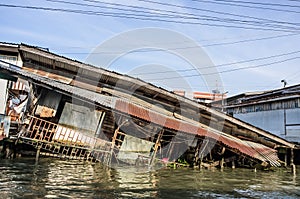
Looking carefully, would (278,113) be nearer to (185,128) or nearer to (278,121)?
(278,121)

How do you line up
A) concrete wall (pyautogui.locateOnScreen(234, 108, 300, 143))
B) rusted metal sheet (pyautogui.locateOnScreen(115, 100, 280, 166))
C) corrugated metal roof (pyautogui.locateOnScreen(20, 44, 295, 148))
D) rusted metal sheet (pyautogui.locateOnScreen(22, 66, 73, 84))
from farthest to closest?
concrete wall (pyautogui.locateOnScreen(234, 108, 300, 143)), rusted metal sheet (pyautogui.locateOnScreen(22, 66, 73, 84)), corrugated metal roof (pyautogui.locateOnScreen(20, 44, 295, 148)), rusted metal sheet (pyautogui.locateOnScreen(115, 100, 280, 166))

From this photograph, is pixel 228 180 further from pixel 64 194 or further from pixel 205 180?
pixel 64 194

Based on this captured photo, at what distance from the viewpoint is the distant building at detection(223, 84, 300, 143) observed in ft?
76.6

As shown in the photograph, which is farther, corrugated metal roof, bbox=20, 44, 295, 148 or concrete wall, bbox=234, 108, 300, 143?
concrete wall, bbox=234, 108, 300, 143

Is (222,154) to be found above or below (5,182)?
above

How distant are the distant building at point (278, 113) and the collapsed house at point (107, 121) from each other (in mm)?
6067

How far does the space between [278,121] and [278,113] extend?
70 cm

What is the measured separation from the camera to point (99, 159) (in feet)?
47.0

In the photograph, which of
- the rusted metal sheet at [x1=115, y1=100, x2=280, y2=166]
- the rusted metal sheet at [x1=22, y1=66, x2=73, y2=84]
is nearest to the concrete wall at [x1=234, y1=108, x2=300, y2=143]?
the rusted metal sheet at [x1=115, y1=100, x2=280, y2=166]

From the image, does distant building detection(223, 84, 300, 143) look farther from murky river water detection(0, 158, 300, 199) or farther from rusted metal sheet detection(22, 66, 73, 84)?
rusted metal sheet detection(22, 66, 73, 84)

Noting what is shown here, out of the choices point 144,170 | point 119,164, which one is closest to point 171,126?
point 144,170

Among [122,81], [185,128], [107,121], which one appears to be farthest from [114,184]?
[122,81]

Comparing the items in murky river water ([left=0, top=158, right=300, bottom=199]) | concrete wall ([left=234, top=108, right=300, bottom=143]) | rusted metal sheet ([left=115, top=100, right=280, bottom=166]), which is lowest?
murky river water ([left=0, top=158, right=300, bottom=199])

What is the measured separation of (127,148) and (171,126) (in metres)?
2.94
